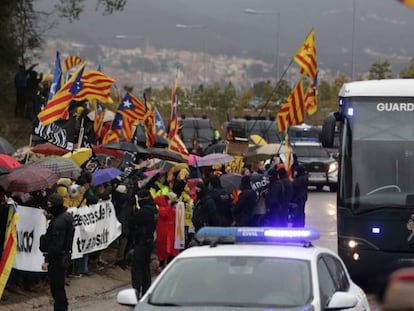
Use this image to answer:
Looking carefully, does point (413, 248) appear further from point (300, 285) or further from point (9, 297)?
point (300, 285)

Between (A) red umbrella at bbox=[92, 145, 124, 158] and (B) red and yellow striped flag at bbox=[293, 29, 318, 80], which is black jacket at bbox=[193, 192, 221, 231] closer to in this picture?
(A) red umbrella at bbox=[92, 145, 124, 158]

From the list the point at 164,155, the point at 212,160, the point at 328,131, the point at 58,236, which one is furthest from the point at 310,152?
the point at 58,236

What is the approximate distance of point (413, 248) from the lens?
1439 centimetres

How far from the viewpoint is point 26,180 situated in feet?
42.8

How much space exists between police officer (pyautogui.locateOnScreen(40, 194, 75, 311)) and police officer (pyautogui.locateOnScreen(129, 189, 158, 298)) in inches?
79.1

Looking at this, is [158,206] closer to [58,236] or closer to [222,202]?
[222,202]

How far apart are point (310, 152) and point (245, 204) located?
24498 mm

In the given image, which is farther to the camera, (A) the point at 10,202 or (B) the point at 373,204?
(B) the point at 373,204

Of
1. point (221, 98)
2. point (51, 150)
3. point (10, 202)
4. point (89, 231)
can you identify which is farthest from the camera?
point (221, 98)

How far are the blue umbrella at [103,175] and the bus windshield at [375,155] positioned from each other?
3869 millimetres

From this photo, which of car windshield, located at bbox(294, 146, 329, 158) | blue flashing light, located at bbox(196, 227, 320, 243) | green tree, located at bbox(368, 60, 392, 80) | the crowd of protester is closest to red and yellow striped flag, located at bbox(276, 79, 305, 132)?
the crowd of protester

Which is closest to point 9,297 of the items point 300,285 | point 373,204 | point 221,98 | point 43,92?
point 373,204

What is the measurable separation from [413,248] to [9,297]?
559 cm

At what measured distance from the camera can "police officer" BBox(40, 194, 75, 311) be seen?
1127cm
